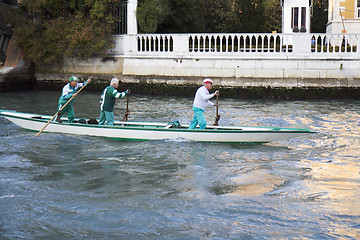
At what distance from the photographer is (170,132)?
11.8 metres

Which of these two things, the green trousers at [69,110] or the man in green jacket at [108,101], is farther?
the green trousers at [69,110]

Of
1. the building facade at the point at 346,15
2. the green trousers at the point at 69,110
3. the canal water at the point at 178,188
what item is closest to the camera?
the canal water at the point at 178,188

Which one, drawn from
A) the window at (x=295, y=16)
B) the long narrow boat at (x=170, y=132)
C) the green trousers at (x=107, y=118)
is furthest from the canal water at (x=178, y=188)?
the window at (x=295, y=16)

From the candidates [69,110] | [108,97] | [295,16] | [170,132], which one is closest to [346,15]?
[295,16]

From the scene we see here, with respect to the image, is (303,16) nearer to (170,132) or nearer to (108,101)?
(170,132)

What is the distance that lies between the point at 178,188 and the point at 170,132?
3.32 m

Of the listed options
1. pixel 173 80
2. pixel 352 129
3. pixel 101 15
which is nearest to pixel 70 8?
pixel 101 15

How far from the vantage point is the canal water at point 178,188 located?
6859 millimetres

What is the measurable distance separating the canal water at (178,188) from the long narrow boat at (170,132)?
173mm

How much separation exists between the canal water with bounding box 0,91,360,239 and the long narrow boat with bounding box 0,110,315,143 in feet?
0.57

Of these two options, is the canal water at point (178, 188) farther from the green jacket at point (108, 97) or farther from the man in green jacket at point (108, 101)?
the green jacket at point (108, 97)

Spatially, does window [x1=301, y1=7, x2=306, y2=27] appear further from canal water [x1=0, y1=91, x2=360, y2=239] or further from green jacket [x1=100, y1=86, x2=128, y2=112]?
green jacket [x1=100, y1=86, x2=128, y2=112]

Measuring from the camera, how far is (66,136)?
498 inches

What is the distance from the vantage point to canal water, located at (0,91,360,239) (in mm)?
6859
